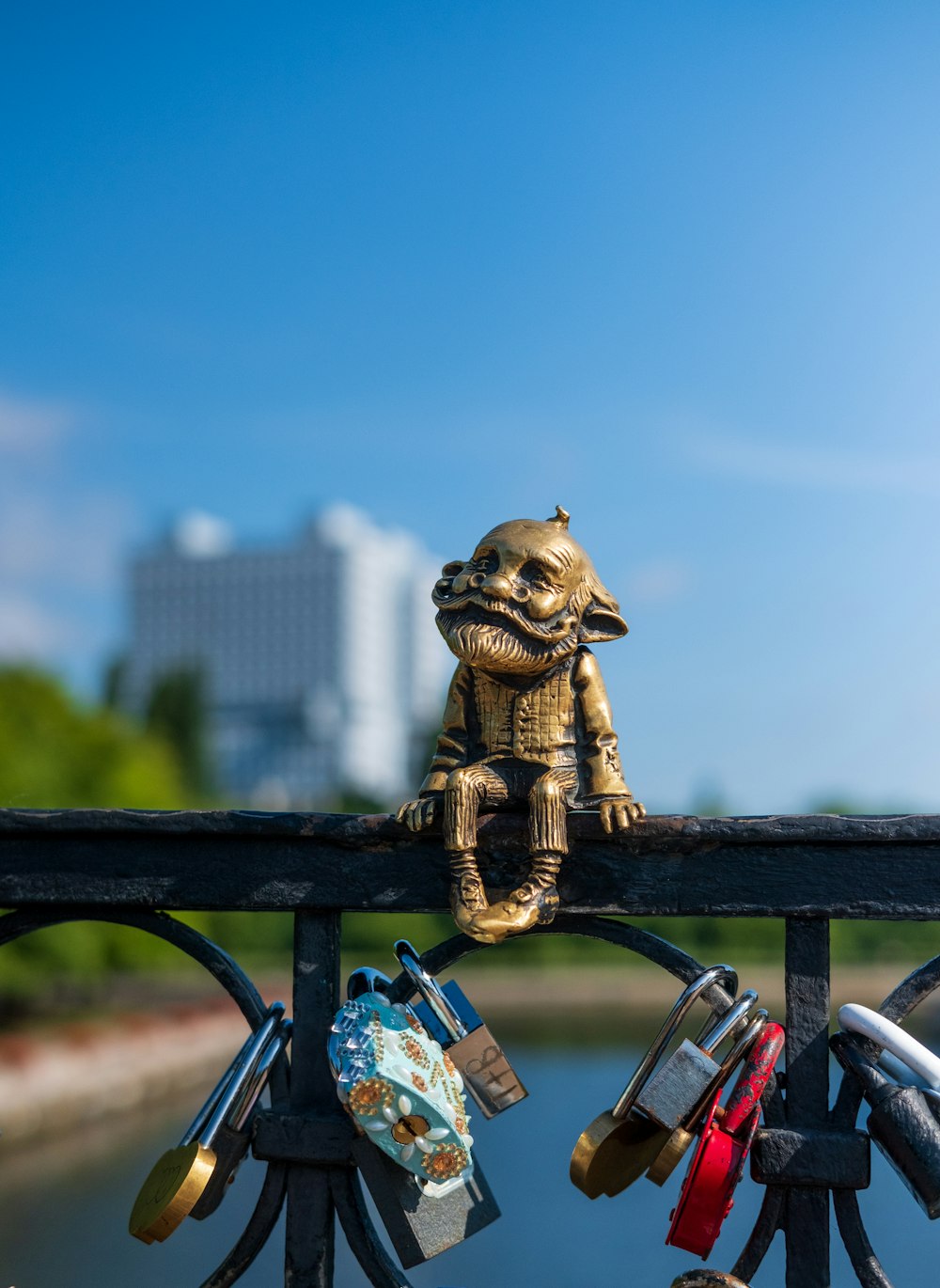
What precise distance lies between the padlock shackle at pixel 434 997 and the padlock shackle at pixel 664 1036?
0.67 ft

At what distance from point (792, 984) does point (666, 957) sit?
156mm

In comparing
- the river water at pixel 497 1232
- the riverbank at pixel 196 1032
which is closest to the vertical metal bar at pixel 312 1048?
the river water at pixel 497 1232

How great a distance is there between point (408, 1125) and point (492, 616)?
59cm

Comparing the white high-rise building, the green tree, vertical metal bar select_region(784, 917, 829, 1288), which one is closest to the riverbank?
the green tree

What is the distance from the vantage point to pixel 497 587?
1567mm

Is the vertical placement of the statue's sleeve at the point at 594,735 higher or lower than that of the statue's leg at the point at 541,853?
higher

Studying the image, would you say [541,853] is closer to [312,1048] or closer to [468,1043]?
[468,1043]

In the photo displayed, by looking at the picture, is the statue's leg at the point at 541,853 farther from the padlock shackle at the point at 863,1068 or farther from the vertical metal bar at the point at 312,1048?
the padlock shackle at the point at 863,1068

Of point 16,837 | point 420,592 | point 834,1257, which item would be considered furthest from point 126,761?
point 420,592

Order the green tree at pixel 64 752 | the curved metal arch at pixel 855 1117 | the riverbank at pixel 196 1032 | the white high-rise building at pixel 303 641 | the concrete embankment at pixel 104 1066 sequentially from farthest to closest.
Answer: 1. the white high-rise building at pixel 303 641
2. the green tree at pixel 64 752
3. the riverbank at pixel 196 1032
4. the concrete embankment at pixel 104 1066
5. the curved metal arch at pixel 855 1117

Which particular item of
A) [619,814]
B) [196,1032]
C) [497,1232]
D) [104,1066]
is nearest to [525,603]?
[619,814]

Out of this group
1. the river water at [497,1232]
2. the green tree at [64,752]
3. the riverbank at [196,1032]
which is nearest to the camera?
the river water at [497,1232]

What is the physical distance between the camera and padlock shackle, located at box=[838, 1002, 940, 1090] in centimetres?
150

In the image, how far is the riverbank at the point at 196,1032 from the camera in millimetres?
16492
